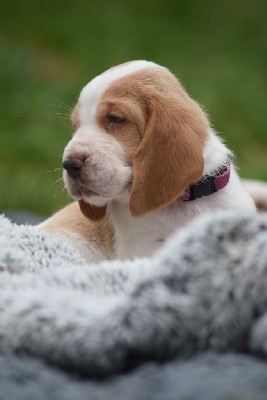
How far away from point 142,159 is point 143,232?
0.31 metres

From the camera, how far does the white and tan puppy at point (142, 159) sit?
9.12 feet

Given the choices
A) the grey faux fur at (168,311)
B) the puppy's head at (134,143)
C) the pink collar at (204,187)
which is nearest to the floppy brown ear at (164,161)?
the puppy's head at (134,143)

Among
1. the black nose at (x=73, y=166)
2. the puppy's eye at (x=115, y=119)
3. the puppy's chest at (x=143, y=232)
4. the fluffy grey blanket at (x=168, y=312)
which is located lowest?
the fluffy grey blanket at (x=168, y=312)

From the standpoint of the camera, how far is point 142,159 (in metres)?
2.81

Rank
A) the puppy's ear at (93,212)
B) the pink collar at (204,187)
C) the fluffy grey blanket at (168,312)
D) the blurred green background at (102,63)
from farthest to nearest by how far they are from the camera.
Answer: the blurred green background at (102,63) → the puppy's ear at (93,212) → the pink collar at (204,187) → the fluffy grey blanket at (168,312)

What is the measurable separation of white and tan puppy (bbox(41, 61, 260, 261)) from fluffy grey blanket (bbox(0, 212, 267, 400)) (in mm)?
931

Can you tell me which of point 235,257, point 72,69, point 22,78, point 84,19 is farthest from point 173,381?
point 84,19

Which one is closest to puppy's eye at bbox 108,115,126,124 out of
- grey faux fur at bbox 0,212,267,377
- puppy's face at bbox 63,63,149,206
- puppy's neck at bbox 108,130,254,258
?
puppy's face at bbox 63,63,149,206

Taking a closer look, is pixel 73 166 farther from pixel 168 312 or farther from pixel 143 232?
pixel 168 312

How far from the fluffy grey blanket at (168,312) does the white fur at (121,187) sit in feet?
3.13

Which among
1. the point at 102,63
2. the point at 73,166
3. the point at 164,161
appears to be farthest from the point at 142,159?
the point at 102,63

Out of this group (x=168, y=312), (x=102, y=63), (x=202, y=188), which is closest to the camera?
(x=168, y=312)

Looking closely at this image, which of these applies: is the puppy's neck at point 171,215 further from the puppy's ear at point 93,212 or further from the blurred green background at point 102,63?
the blurred green background at point 102,63

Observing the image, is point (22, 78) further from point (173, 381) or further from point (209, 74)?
point (173, 381)
